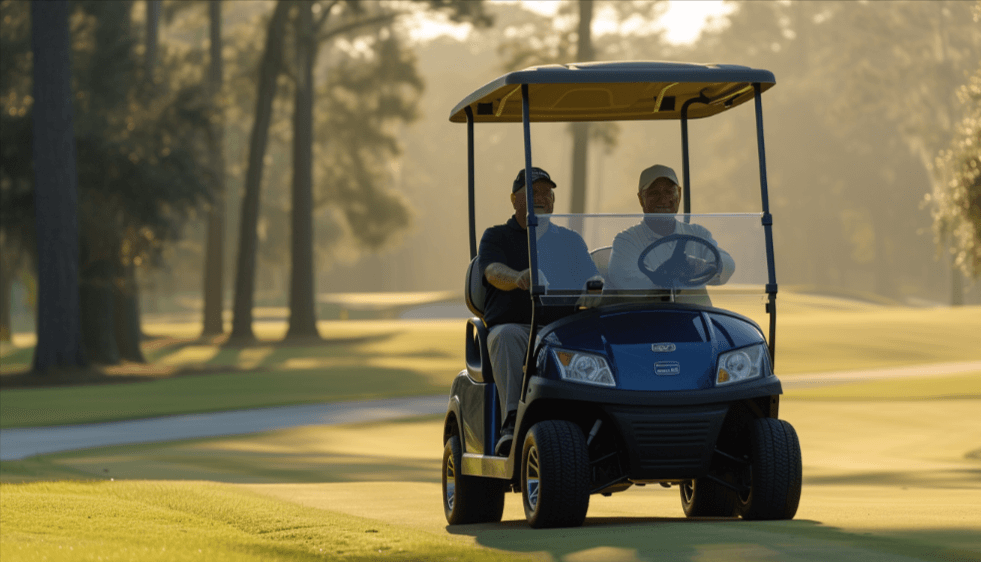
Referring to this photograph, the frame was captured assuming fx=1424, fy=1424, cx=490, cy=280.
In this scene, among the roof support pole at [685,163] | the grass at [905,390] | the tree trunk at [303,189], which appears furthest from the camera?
the tree trunk at [303,189]

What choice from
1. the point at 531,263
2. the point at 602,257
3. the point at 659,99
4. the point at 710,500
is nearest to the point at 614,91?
the point at 659,99

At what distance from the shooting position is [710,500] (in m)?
8.27

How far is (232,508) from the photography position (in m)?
8.77

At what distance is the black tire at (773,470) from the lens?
7.02 m

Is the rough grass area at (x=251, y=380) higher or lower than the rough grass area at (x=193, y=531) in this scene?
lower

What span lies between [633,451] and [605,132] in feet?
115

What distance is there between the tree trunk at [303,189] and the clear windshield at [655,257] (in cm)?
3647

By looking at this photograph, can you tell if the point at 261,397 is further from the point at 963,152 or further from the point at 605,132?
the point at 605,132

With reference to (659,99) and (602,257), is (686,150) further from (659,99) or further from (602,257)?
(602,257)

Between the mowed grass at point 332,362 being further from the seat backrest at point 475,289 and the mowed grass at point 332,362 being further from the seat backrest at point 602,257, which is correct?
the seat backrest at point 602,257

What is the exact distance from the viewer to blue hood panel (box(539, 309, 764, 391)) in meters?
6.88

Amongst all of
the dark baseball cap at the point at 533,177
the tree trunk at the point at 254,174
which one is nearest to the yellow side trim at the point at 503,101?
the dark baseball cap at the point at 533,177

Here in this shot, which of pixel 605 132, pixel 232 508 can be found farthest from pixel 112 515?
pixel 605 132

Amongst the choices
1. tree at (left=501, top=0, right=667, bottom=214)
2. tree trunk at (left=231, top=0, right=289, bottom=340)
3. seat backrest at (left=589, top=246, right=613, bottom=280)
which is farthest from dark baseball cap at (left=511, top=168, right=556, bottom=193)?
tree trunk at (left=231, top=0, right=289, bottom=340)
